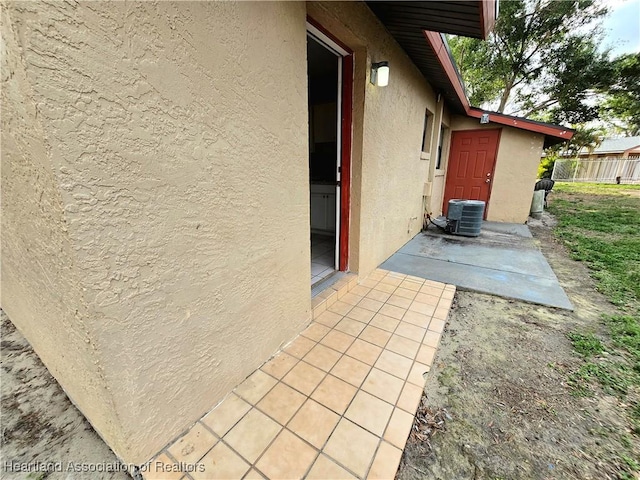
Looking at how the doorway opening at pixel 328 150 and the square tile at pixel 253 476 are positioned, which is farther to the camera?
the doorway opening at pixel 328 150

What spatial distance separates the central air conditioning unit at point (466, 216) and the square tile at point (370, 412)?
14.8ft

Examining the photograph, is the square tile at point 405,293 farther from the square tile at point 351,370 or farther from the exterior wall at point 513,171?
the exterior wall at point 513,171

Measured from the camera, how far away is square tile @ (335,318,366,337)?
6.84ft

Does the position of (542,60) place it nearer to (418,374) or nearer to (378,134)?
(378,134)

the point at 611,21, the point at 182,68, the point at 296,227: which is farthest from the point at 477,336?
the point at 611,21

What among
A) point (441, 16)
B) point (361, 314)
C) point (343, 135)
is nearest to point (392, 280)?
point (361, 314)

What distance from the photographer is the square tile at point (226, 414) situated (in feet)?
4.39

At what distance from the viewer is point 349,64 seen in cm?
244

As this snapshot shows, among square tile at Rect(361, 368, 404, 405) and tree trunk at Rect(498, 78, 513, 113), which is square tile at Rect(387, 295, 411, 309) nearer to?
square tile at Rect(361, 368, 404, 405)

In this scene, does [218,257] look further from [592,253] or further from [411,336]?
[592,253]

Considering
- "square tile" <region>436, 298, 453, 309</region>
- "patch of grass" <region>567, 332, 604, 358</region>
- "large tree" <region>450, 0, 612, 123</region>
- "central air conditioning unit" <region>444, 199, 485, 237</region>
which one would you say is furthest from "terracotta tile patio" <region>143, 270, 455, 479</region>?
"large tree" <region>450, 0, 612, 123</region>

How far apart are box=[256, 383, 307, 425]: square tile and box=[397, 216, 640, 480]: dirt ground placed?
607mm

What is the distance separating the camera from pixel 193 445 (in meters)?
1.25

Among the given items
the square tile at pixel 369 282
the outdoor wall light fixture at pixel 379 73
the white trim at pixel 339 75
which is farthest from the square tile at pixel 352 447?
the outdoor wall light fixture at pixel 379 73
